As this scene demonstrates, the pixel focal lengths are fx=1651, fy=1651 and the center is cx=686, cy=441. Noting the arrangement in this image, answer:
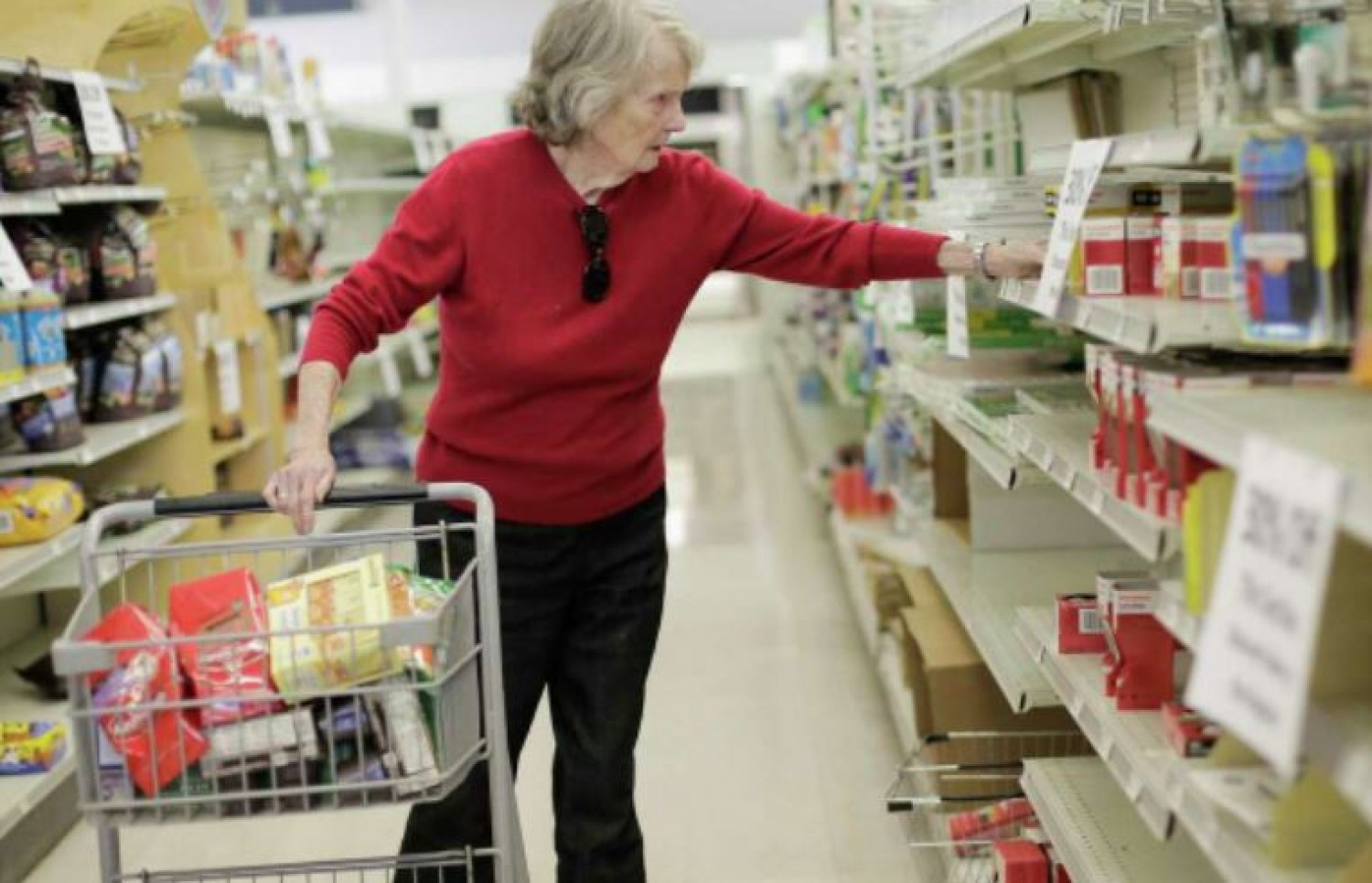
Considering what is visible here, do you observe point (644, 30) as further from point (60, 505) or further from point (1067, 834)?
point (60, 505)

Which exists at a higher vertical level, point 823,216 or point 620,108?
point 620,108

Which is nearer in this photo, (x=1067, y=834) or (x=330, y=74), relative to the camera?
(x=1067, y=834)

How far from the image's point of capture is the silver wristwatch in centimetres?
264

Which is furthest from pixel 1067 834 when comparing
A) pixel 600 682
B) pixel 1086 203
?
pixel 1086 203

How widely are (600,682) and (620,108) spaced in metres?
0.93

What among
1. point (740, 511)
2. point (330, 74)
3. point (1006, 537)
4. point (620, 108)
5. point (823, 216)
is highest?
point (330, 74)

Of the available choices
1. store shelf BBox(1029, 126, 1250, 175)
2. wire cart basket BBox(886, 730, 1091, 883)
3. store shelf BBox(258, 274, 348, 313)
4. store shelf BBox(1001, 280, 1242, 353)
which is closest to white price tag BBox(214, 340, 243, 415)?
store shelf BBox(258, 274, 348, 313)

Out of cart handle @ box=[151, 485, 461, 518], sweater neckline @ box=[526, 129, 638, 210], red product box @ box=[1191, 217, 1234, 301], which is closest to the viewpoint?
red product box @ box=[1191, 217, 1234, 301]

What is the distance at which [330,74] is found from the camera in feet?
57.3

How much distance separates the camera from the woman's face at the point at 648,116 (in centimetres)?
247

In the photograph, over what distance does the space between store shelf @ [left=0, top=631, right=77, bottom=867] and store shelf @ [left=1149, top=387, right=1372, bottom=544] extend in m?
2.41

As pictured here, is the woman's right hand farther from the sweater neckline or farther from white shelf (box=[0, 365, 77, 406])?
white shelf (box=[0, 365, 77, 406])

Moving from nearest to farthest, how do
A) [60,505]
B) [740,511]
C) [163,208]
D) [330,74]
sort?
[60,505]
[163,208]
[740,511]
[330,74]

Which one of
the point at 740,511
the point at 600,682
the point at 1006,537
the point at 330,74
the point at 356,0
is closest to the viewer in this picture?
the point at 600,682
